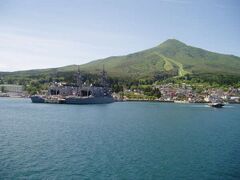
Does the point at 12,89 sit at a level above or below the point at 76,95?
above

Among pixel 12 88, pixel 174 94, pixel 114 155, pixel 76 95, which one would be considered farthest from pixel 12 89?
pixel 114 155

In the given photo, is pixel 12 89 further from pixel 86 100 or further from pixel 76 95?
pixel 86 100

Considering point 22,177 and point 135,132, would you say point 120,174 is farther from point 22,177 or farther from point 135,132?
point 135,132

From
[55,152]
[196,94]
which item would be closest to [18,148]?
[55,152]

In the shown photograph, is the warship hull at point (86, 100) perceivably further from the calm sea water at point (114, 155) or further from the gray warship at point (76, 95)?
the calm sea water at point (114, 155)

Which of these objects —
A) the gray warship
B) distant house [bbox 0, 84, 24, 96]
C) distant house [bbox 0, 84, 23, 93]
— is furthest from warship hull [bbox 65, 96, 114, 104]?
distant house [bbox 0, 84, 23, 93]

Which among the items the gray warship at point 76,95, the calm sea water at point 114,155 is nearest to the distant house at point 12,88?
the gray warship at point 76,95
